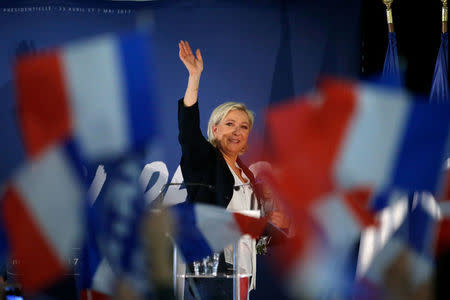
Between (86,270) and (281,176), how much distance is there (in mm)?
632

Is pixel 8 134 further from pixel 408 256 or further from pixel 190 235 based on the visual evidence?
pixel 408 256

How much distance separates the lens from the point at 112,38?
173 cm

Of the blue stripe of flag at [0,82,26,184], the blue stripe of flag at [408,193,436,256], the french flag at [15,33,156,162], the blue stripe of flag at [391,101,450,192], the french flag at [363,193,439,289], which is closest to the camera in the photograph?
the french flag at [15,33,156,162]

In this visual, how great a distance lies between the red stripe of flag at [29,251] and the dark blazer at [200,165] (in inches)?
78.7

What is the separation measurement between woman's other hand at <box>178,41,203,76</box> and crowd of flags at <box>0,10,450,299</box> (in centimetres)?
197

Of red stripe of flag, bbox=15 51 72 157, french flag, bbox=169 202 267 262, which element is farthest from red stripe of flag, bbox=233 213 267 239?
red stripe of flag, bbox=15 51 72 157

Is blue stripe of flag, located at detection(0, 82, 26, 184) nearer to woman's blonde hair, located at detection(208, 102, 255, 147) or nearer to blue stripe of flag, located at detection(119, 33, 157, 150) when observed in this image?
woman's blonde hair, located at detection(208, 102, 255, 147)

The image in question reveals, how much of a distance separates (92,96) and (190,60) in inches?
89.2

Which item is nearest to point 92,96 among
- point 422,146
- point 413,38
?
point 422,146

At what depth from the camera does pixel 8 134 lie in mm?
4332

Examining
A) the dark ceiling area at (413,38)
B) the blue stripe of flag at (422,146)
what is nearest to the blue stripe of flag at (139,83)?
the blue stripe of flag at (422,146)

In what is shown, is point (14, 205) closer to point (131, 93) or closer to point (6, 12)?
point (131, 93)

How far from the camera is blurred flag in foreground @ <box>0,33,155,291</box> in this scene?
5.49ft

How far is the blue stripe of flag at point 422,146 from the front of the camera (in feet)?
5.83
